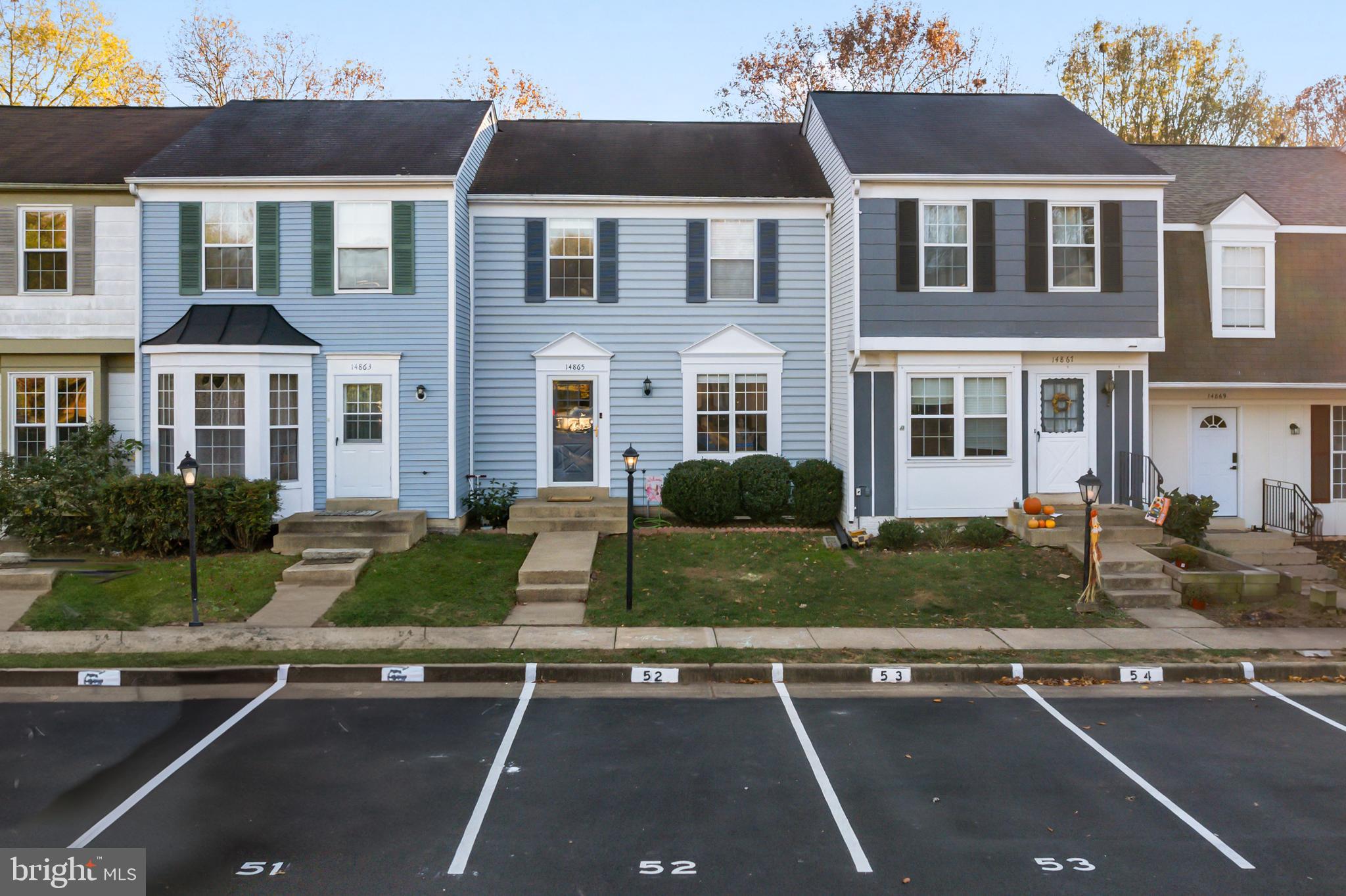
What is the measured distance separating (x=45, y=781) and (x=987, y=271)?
14.0 m

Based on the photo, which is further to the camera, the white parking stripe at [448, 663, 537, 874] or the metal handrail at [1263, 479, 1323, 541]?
the metal handrail at [1263, 479, 1323, 541]

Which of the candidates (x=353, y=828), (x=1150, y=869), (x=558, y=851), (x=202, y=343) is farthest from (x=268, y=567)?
(x=1150, y=869)

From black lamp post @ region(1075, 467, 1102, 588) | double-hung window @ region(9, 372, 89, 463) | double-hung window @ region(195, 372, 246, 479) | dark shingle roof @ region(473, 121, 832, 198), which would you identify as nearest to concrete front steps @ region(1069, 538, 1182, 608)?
black lamp post @ region(1075, 467, 1102, 588)

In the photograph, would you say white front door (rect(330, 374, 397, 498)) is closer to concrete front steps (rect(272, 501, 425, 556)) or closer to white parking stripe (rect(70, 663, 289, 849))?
concrete front steps (rect(272, 501, 425, 556))

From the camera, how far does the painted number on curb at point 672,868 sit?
5402 mm

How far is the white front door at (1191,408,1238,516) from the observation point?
672 inches

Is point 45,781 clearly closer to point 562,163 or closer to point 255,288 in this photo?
point 255,288

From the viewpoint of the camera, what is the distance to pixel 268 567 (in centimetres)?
1302

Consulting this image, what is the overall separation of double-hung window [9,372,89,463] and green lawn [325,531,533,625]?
672 centimetres

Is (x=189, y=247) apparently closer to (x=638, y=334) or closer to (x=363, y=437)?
(x=363, y=437)

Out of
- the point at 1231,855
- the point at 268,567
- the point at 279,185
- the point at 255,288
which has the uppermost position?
the point at 279,185

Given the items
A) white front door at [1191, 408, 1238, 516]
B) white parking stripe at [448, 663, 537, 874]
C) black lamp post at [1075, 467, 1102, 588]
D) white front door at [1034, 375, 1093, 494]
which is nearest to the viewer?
white parking stripe at [448, 663, 537, 874]

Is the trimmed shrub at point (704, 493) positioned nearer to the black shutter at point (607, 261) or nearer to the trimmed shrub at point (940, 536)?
the trimmed shrub at point (940, 536)

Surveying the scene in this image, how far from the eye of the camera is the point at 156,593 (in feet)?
38.6
